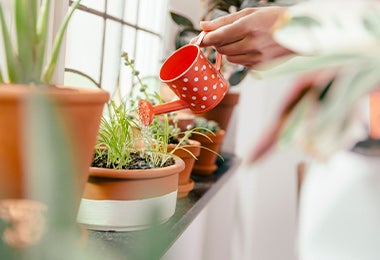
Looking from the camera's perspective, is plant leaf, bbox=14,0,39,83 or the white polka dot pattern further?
the white polka dot pattern

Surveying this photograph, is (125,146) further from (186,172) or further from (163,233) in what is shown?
(163,233)

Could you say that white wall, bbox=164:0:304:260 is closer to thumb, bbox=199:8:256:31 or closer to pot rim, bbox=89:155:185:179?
thumb, bbox=199:8:256:31

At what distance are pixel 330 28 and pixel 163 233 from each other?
0.50 ft

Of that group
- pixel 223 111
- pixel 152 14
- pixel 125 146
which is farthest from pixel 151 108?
pixel 152 14

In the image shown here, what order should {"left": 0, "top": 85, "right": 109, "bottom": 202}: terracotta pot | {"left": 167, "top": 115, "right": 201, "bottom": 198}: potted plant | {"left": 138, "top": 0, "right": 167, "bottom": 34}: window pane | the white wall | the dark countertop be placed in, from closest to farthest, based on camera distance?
the dark countertop, {"left": 0, "top": 85, "right": 109, "bottom": 202}: terracotta pot, {"left": 167, "top": 115, "right": 201, "bottom": 198}: potted plant, {"left": 138, "top": 0, "right": 167, "bottom": 34}: window pane, the white wall

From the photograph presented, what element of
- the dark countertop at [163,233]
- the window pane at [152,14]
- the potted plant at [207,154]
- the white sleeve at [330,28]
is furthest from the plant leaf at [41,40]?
the window pane at [152,14]

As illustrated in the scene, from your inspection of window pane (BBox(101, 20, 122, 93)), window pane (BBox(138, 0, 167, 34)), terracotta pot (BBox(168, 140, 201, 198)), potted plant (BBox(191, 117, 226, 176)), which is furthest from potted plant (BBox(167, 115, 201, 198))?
window pane (BBox(138, 0, 167, 34))

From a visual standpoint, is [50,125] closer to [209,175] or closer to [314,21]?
[314,21]

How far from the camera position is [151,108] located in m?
0.89

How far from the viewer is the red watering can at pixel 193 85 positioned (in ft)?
2.79

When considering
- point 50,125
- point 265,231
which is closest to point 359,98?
point 50,125

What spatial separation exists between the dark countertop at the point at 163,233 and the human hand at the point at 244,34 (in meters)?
0.31

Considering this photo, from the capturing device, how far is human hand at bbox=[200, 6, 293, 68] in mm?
793

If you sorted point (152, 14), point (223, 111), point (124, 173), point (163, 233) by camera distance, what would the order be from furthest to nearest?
point (152, 14), point (223, 111), point (124, 173), point (163, 233)
